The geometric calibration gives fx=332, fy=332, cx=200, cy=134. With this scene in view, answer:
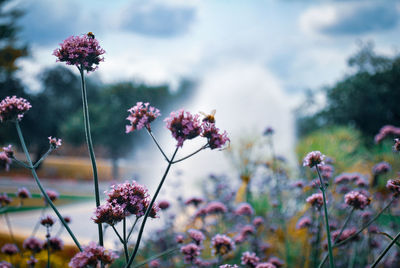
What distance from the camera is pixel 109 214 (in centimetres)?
95

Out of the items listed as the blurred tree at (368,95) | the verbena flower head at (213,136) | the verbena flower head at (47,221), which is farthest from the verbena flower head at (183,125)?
the blurred tree at (368,95)

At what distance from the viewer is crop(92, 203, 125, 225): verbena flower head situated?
0.94 m

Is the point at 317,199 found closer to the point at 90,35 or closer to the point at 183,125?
the point at 183,125

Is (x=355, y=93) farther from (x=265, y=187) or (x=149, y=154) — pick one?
(x=149, y=154)

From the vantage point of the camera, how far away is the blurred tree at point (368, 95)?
570 cm

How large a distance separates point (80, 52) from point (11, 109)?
1.14 ft

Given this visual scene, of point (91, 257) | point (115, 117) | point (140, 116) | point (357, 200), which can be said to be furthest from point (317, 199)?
point (115, 117)

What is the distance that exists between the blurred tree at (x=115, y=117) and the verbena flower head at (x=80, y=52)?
1389 centimetres

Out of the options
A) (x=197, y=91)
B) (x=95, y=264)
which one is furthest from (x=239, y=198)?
(x=197, y=91)

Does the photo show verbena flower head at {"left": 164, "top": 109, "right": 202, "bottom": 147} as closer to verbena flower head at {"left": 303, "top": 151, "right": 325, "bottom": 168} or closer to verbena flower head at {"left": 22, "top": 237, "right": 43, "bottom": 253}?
verbena flower head at {"left": 303, "top": 151, "right": 325, "bottom": 168}

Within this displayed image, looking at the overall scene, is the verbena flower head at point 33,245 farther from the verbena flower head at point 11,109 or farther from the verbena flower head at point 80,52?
the verbena flower head at point 80,52

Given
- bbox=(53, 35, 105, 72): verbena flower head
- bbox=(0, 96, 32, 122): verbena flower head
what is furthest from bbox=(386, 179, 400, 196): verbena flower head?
bbox=(0, 96, 32, 122): verbena flower head

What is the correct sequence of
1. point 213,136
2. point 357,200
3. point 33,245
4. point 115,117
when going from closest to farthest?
point 213,136 < point 357,200 < point 33,245 < point 115,117

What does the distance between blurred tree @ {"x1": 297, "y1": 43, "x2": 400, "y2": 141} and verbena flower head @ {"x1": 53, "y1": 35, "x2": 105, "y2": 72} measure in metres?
5.73
